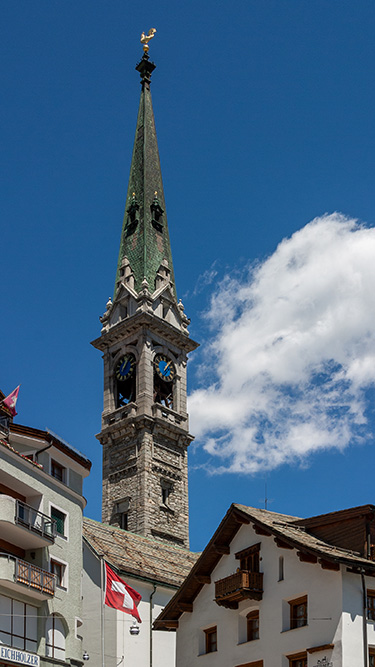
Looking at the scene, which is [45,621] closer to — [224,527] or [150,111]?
[224,527]

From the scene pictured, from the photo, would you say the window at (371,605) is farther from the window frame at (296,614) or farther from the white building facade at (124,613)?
the white building facade at (124,613)

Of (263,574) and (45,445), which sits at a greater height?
(45,445)

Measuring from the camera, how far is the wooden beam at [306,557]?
1652 inches

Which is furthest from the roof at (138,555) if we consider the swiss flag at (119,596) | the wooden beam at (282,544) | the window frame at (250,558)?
the wooden beam at (282,544)

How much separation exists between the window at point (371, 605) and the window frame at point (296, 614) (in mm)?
2661

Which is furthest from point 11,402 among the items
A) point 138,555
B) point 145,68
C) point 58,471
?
point 145,68

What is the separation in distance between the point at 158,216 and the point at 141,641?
6994 centimetres

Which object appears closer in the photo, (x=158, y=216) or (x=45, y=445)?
(x=45, y=445)

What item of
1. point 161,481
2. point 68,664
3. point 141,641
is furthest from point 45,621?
point 161,481

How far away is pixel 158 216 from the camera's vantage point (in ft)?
401

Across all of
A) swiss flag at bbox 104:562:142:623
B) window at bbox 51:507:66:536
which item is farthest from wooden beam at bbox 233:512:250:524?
window at bbox 51:507:66:536

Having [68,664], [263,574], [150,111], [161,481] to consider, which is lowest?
[68,664]

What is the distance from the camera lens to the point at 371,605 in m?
41.1

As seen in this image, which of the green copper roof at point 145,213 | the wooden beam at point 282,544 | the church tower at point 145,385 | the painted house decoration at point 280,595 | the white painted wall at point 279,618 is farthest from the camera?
the green copper roof at point 145,213
